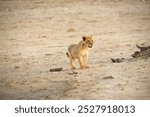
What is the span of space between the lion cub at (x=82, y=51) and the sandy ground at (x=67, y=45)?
2.9 inches

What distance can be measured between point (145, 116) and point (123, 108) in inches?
→ 7.6

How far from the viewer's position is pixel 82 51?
15.2 ft

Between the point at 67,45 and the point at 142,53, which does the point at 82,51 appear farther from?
the point at 142,53

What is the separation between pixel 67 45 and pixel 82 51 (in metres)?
0.46

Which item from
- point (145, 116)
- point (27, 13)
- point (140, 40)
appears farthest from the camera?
point (27, 13)

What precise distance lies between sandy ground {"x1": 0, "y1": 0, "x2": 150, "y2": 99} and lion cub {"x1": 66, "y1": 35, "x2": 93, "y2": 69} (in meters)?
0.07

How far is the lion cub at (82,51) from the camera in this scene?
462 cm

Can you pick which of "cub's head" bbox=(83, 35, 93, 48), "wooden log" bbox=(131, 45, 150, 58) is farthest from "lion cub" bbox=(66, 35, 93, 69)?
"wooden log" bbox=(131, 45, 150, 58)

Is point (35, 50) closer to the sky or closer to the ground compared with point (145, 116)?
closer to the sky

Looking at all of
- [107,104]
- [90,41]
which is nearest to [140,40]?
[90,41]

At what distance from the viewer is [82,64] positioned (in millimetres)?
4629

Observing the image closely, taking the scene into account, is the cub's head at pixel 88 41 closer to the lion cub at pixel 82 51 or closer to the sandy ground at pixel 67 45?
the lion cub at pixel 82 51

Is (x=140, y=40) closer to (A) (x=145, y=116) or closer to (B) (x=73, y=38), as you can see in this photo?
(B) (x=73, y=38)

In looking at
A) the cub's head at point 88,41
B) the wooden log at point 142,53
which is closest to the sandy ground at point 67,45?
the wooden log at point 142,53
